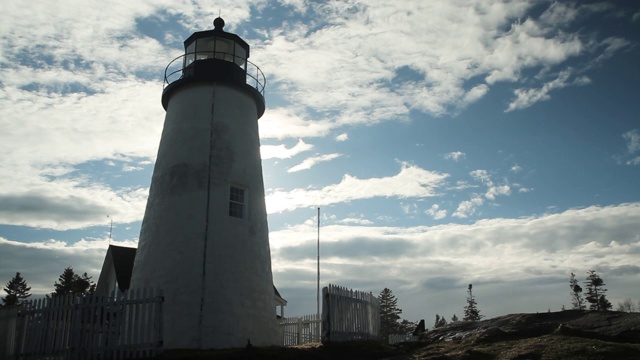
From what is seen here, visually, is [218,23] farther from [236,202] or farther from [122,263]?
[122,263]

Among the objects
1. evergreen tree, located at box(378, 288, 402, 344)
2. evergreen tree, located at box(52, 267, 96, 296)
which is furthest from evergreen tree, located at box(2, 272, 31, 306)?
evergreen tree, located at box(378, 288, 402, 344)

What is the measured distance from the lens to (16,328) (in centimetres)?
1667

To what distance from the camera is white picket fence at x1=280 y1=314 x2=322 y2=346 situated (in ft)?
78.2

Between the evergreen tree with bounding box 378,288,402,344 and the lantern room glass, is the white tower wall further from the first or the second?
the evergreen tree with bounding box 378,288,402,344

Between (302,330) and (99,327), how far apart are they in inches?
454

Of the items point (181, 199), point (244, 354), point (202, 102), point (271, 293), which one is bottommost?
point (244, 354)

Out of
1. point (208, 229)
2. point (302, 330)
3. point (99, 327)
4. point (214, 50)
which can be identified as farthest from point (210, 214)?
point (302, 330)

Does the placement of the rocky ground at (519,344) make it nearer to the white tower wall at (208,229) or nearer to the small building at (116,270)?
the white tower wall at (208,229)

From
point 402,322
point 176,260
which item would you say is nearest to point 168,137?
point 176,260

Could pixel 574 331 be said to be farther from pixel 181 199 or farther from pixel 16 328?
pixel 16 328

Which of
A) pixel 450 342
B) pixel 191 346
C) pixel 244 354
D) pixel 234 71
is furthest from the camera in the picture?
pixel 234 71

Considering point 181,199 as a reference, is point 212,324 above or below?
below

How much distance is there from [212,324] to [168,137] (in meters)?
7.06

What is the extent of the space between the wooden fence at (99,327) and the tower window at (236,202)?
167 inches
